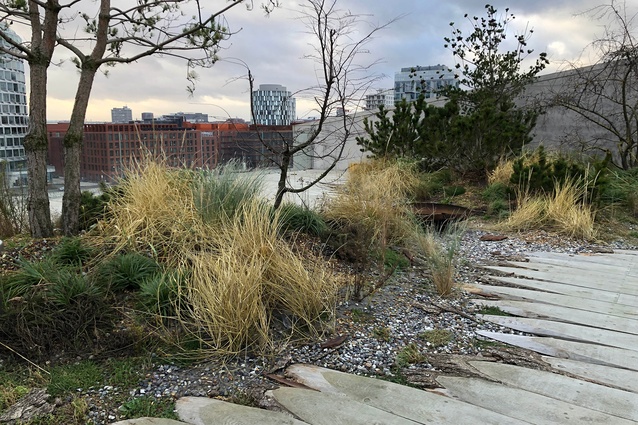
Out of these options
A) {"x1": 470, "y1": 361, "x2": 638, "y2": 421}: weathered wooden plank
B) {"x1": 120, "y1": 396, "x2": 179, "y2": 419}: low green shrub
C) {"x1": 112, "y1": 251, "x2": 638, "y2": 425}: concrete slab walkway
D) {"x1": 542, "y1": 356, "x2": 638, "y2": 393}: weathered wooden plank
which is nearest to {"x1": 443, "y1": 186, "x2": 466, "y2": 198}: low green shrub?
{"x1": 112, "y1": 251, "x2": 638, "y2": 425}: concrete slab walkway

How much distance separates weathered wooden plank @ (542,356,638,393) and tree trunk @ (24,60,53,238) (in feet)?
13.2

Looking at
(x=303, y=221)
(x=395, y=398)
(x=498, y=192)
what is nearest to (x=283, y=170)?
(x=303, y=221)

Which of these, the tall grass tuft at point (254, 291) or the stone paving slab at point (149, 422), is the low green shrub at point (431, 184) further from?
the stone paving slab at point (149, 422)

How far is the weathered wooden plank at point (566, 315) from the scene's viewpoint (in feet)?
9.48

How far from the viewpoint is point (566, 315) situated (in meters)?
3.04

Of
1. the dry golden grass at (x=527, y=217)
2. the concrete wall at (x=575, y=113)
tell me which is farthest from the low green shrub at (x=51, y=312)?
the concrete wall at (x=575, y=113)

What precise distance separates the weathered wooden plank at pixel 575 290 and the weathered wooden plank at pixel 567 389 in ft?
4.67

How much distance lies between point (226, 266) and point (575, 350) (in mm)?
1977

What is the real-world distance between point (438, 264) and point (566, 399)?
1487 millimetres

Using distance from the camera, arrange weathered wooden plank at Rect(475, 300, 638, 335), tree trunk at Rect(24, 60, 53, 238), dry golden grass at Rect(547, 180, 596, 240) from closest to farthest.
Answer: weathered wooden plank at Rect(475, 300, 638, 335), tree trunk at Rect(24, 60, 53, 238), dry golden grass at Rect(547, 180, 596, 240)

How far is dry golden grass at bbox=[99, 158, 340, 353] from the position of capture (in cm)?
249

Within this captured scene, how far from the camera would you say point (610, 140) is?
903 centimetres

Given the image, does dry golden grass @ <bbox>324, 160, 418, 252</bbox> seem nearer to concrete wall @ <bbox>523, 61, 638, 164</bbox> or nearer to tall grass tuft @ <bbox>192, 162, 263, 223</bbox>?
tall grass tuft @ <bbox>192, 162, 263, 223</bbox>

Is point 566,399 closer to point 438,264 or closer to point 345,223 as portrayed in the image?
point 438,264
